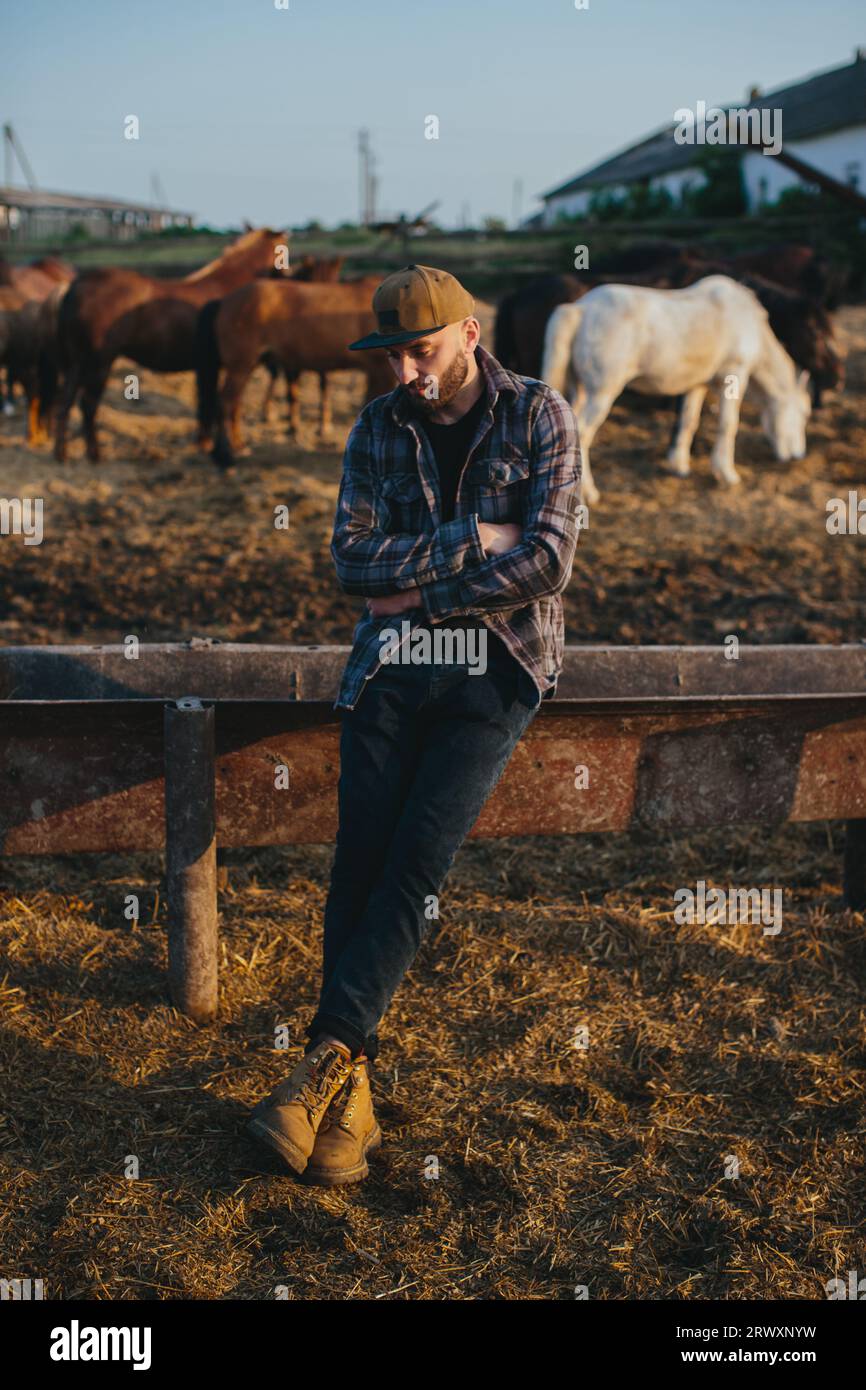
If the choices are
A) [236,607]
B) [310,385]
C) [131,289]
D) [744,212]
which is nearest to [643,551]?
[236,607]

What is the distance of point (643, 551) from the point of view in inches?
334

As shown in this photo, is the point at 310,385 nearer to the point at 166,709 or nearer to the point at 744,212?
the point at 166,709

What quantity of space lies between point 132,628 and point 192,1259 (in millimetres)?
4764

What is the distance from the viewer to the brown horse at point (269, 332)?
422 inches

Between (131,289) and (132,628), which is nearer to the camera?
(132,628)

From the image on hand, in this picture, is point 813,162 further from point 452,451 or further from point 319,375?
point 452,451

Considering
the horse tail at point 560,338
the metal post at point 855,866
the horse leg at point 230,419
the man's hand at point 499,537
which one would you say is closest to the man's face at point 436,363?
the man's hand at point 499,537

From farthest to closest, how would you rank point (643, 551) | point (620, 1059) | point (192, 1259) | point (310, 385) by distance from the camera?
point (310, 385)
point (643, 551)
point (620, 1059)
point (192, 1259)

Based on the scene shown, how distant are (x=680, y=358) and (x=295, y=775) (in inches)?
299

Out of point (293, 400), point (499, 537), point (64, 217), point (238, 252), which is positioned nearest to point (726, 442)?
point (293, 400)

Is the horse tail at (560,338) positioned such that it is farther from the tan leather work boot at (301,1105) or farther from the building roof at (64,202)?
the building roof at (64,202)

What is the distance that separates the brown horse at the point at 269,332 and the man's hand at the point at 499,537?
26.2ft

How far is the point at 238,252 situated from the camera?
1213cm

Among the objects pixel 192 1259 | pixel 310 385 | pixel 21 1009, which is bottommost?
pixel 192 1259
